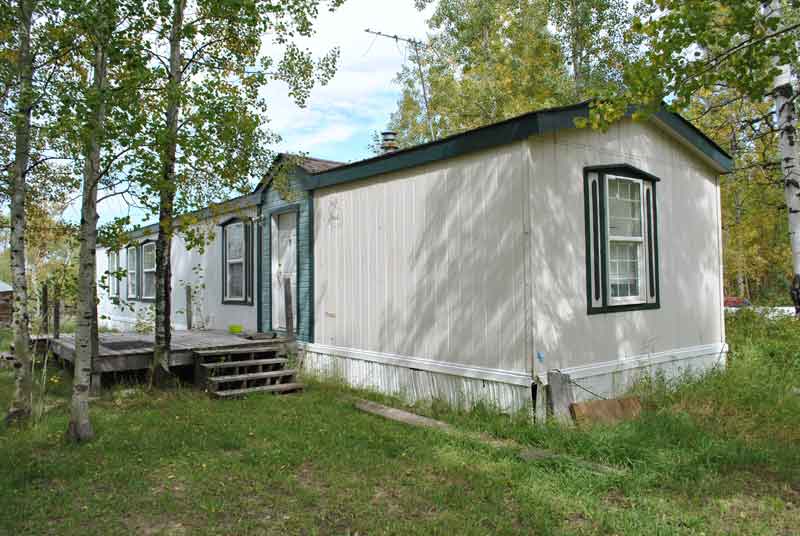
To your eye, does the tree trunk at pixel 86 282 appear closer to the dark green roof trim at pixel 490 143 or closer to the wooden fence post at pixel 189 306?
the dark green roof trim at pixel 490 143

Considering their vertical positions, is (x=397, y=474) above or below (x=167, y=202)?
below

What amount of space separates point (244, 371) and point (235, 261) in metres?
3.60

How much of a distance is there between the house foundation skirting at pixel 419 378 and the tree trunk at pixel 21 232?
3.93 meters

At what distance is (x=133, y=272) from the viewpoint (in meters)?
16.3

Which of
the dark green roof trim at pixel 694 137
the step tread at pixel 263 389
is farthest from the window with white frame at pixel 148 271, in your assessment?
the dark green roof trim at pixel 694 137

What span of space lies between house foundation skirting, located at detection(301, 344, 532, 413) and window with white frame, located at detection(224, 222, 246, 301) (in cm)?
270

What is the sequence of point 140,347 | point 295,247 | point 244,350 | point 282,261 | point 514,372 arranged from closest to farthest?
point 514,372 < point 244,350 < point 140,347 < point 295,247 < point 282,261

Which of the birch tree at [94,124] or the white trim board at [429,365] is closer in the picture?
the birch tree at [94,124]

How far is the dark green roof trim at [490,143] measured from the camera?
6.12 metres

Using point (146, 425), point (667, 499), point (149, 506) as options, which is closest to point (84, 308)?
point (146, 425)

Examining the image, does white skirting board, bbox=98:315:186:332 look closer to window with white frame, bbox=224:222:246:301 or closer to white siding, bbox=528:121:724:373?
window with white frame, bbox=224:222:246:301

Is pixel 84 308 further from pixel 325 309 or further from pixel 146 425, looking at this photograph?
pixel 325 309

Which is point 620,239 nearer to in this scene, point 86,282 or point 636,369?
point 636,369

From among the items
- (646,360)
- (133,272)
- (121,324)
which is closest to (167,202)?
(646,360)
